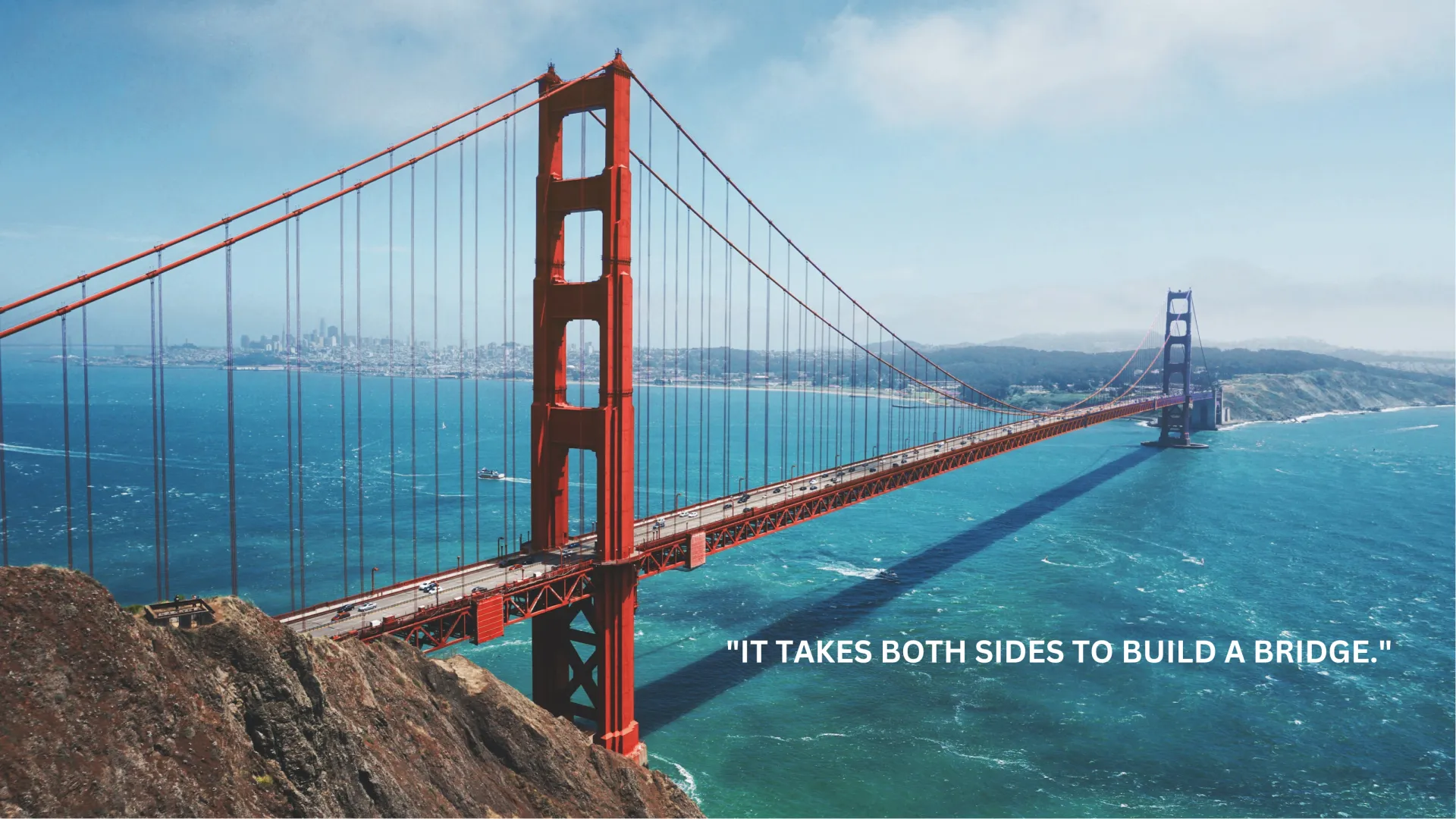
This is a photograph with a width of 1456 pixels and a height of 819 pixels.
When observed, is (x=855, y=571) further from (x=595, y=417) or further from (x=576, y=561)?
(x=595, y=417)

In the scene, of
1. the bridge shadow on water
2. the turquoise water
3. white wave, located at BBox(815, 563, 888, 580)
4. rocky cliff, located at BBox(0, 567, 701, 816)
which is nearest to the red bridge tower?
the turquoise water

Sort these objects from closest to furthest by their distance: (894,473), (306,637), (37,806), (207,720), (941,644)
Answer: (37,806) < (207,720) < (306,637) < (941,644) < (894,473)

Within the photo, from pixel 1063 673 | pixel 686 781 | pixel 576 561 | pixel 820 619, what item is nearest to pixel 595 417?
pixel 576 561

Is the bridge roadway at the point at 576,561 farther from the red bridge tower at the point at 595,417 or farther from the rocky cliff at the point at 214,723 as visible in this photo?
the rocky cliff at the point at 214,723

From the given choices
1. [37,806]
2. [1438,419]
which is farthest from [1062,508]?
[1438,419]

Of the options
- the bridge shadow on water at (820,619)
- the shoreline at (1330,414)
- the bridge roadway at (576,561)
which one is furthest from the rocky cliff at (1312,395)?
the bridge roadway at (576,561)

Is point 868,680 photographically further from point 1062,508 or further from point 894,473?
point 1062,508
